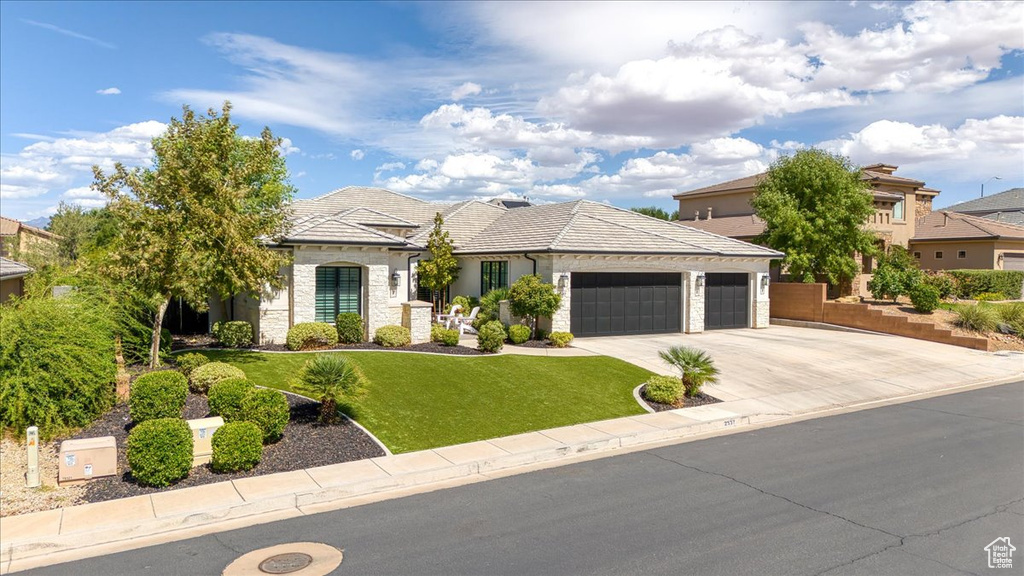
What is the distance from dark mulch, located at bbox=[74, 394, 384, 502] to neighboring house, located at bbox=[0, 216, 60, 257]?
87.9 ft

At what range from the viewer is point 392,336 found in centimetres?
2108

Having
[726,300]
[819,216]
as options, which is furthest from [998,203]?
[726,300]

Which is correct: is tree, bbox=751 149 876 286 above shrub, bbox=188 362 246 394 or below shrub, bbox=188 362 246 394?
above

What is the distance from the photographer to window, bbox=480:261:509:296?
2791cm

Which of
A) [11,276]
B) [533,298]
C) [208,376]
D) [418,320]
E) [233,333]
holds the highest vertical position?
[11,276]

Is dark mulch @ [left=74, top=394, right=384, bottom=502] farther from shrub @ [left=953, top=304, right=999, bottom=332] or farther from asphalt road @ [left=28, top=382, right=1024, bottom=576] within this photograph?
shrub @ [left=953, top=304, right=999, bottom=332]

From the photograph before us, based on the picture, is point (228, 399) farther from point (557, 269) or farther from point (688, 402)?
point (557, 269)

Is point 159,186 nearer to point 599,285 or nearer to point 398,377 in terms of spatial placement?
point 398,377

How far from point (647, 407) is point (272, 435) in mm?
8760

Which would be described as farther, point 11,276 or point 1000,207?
point 1000,207

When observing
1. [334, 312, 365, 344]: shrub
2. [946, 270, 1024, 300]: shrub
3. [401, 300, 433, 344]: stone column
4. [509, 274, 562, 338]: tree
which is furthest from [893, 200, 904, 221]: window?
[334, 312, 365, 344]: shrub

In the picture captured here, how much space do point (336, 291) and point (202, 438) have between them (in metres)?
11.2

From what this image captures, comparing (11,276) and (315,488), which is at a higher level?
(11,276)

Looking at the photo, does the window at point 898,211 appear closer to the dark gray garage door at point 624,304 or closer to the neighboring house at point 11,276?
the dark gray garage door at point 624,304
